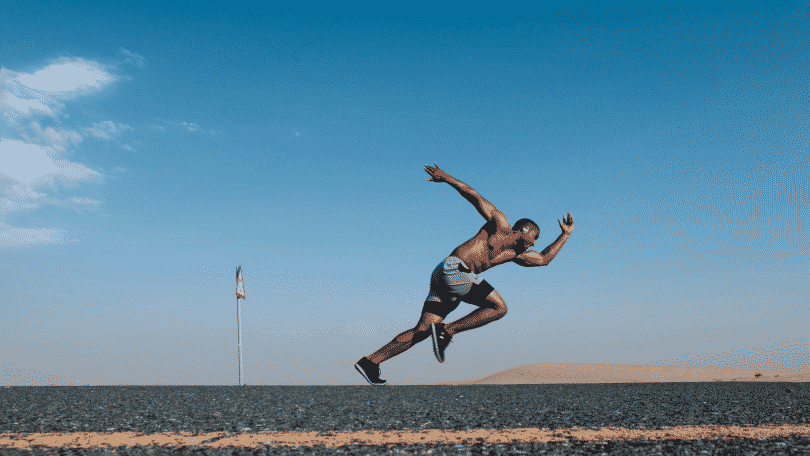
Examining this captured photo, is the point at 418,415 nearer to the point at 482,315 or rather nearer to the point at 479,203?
the point at 482,315

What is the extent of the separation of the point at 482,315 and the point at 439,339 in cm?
53

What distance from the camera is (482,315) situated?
5.73 metres

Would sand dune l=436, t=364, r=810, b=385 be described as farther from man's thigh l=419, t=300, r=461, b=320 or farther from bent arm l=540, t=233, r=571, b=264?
man's thigh l=419, t=300, r=461, b=320

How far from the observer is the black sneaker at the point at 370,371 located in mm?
5793

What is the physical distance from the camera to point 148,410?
296 centimetres

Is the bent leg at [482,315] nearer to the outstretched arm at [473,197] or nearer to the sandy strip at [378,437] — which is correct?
the outstretched arm at [473,197]

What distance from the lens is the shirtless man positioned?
225 inches

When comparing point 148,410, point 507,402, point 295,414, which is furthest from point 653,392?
point 148,410

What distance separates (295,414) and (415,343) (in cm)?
320

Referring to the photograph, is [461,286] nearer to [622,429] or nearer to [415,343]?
[415,343]

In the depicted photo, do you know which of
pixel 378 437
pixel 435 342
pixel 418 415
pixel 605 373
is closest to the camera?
pixel 378 437

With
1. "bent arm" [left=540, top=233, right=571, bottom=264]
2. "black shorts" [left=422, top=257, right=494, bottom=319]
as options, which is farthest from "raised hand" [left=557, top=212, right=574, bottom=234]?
"black shorts" [left=422, top=257, right=494, bottom=319]

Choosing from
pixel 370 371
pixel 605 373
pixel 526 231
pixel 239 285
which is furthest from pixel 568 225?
pixel 605 373

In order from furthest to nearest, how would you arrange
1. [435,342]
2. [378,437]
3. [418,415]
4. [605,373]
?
[605,373]
[435,342]
[418,415]
[378,437]
